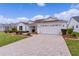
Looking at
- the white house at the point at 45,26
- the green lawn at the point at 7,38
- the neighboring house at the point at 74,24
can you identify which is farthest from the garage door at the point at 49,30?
the green lawn at the point at 7,38

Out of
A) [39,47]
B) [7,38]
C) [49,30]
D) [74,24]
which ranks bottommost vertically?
[39,47]

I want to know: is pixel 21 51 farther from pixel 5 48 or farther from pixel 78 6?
pixel 78 6

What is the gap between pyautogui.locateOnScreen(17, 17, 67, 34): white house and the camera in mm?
4422

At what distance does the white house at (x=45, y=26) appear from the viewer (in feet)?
14.5

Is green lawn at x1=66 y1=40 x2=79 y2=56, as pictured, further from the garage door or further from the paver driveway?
the garage door

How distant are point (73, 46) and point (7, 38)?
104 cm

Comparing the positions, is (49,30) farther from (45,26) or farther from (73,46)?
(73,46)

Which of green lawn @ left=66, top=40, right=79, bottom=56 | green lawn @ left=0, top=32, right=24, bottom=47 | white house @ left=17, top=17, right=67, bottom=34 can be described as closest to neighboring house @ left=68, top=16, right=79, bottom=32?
white house @ left=17, top=17, right=67, bottom=34

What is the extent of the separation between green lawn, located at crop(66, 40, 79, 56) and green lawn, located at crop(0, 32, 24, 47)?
2.50 feet

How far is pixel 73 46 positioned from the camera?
14.1 ft

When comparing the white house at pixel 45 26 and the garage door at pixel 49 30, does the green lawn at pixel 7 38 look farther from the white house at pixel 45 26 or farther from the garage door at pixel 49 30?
the garage door at pixel 49 30

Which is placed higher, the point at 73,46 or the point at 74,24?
the point at 74,24

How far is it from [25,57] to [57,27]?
708 millimetres

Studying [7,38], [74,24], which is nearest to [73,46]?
[74,24]
